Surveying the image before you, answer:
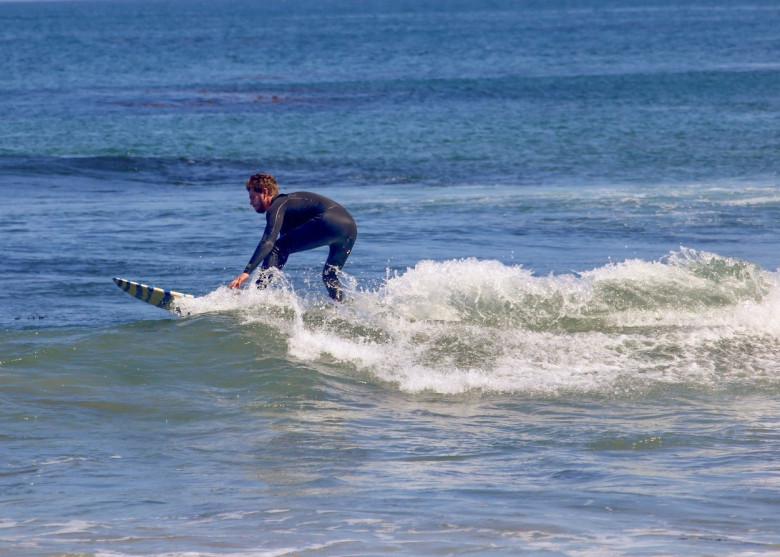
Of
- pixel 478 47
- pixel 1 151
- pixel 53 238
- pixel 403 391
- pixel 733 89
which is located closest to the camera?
pixel 403 391

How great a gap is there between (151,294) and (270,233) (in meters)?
1.57

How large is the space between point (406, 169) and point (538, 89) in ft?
61.5

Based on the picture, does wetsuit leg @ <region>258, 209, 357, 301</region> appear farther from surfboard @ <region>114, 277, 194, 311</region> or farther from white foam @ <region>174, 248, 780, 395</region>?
surfboard @ <region>114, 277, 194, 311</region>

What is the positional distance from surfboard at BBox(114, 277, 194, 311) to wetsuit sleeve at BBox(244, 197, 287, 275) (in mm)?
1200

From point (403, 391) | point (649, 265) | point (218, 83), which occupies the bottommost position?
point (403, 391)

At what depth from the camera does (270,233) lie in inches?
372

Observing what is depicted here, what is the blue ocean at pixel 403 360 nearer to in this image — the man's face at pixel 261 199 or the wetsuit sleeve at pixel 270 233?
the wetsuit sleeve at pixel 270 233

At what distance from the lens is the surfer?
31.4 ft

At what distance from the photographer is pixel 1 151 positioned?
24500mm

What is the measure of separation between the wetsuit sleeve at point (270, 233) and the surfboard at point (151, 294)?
1.20 metres

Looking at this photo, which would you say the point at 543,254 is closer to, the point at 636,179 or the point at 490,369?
the point at 490,369

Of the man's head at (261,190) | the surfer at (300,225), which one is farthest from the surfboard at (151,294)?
the man's head at (261,190)

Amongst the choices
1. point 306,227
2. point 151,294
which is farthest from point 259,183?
point 151,294

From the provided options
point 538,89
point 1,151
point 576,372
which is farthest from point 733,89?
point 576,372
